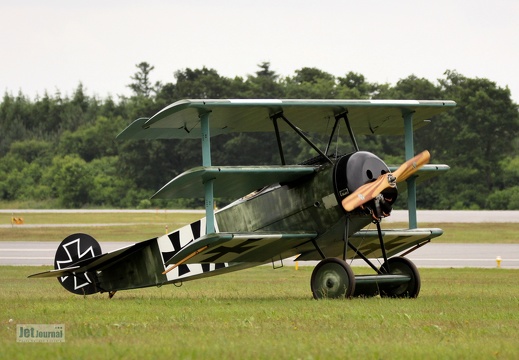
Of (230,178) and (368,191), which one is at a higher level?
(230,178)

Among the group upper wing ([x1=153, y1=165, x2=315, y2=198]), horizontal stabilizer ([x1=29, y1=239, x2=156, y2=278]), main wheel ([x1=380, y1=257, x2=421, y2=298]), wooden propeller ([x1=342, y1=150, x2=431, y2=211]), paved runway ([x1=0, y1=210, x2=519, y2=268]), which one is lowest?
paved runway ([x1=0, y1=210, x2=519, y2=268])

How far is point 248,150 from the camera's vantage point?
61500 millimetres

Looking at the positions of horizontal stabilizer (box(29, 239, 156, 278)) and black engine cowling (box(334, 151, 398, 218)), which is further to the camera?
horizontal stabilizer (box(29, 239, 156, 278))

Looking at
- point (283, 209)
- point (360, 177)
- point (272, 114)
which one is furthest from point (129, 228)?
point (360, 177)

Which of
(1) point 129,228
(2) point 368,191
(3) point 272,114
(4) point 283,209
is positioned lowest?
(1) point 129,228

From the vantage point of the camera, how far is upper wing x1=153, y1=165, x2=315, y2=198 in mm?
13578

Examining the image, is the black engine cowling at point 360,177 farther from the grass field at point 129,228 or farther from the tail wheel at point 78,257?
the grass field at point 129,228

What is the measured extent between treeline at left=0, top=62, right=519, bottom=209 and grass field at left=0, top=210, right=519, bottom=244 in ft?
28.1

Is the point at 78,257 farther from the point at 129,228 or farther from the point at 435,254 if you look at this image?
the point at 129,228

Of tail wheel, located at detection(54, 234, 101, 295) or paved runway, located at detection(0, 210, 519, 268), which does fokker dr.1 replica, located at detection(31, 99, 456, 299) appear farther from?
paved runway, located at detection(0, 210, 519, 268)

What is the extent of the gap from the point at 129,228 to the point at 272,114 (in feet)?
101

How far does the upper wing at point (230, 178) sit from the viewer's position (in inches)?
535

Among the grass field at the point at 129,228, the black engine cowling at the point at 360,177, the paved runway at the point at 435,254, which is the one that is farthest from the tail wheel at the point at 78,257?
the grass field at the point at 129,228

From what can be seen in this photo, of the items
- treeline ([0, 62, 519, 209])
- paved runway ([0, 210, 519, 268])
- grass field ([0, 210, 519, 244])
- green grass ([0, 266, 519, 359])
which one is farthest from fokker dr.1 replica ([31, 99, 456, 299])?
treeline ([0, 62, 519, 209])
